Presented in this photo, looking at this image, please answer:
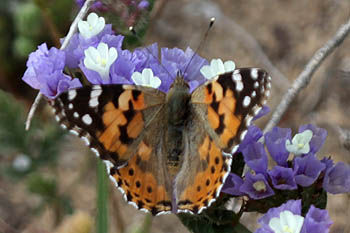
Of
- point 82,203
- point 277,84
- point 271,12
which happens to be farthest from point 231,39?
point 82,203

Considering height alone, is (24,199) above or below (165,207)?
below

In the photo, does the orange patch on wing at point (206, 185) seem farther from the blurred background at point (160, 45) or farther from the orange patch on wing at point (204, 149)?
the blurred background at point (160, 45)

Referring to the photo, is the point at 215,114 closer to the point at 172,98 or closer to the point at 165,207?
the point at 172,98

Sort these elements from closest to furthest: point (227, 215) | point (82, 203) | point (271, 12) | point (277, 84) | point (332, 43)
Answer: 1. point (227, 215)
2. point (332, 43)
3. point (277, 84)
4. point (82, 203)
5. point (271, 12)

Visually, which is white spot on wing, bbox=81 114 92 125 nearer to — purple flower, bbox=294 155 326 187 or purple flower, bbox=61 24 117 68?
purple flower, bbox=61 24 117 68

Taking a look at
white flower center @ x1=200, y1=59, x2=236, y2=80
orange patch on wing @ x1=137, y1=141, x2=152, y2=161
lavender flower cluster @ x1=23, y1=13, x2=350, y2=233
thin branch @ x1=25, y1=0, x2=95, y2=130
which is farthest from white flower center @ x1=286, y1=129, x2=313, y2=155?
thin branch @ x1=25, y1=0, x2=95, y2=130

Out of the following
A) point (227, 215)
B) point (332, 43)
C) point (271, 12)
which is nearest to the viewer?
point (227, 215)

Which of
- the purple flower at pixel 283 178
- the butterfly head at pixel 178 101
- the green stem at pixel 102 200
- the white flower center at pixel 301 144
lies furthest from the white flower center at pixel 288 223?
the green stem at pixel 102 200
